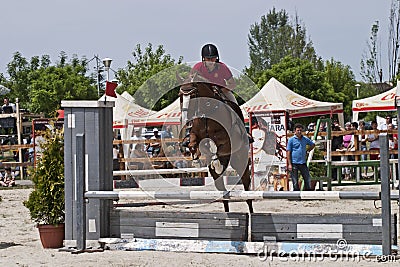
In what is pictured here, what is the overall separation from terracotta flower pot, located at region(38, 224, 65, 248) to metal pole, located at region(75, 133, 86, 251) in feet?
1.40

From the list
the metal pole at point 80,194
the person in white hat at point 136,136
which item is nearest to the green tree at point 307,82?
the person in white hat at point 136,136

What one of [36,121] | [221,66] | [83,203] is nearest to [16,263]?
[83,203]

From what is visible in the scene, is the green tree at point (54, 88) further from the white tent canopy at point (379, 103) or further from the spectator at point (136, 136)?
the white tent canopy at point (379, 103)

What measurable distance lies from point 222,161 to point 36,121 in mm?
13472

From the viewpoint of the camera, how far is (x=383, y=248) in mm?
6516

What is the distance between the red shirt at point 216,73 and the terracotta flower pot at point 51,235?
2306mm

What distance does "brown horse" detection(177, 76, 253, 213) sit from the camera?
7652mm

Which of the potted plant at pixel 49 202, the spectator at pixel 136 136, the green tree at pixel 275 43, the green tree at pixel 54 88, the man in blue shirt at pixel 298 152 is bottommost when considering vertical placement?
the potted plant at pixel 49 202

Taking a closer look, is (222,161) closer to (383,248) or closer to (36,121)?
(383,248)

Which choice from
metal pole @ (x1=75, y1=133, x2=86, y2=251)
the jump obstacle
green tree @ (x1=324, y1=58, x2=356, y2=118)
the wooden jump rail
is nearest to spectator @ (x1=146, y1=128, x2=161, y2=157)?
the jump obstacle

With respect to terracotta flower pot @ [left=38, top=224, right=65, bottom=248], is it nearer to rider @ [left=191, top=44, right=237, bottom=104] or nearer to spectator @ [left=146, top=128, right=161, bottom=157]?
rider @ [left=191, top=44, right=237, bottom=104]

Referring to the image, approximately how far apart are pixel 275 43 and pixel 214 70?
51.3 meters

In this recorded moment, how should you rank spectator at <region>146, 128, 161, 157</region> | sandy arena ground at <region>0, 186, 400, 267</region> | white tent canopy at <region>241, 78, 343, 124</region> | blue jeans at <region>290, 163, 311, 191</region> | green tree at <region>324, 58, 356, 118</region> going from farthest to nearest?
green tree at <region>324, 58, 356, 118</region> → white tent canopy at <region>241, 78, 343, 124</region> → spectator at <region>146, 128, 161, 157</region> → blue jeans at <region>290, 163, 311, 191</region> → sandy arena ground at <region>0, 186, 400, 267</region>

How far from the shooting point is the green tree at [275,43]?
177 feet
